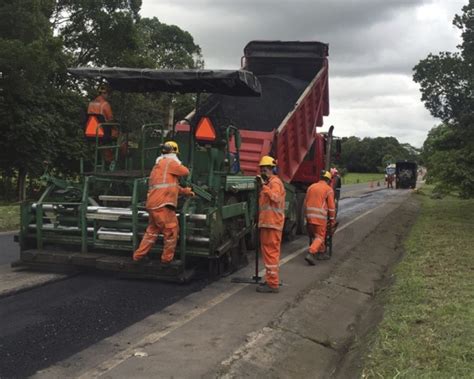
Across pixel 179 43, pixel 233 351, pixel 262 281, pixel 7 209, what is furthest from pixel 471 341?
pixel 179 43

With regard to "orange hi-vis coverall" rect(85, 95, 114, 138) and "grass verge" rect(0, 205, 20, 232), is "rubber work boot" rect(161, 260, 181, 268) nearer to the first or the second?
"orange hi-vis coverall" rect(85, 95, 114, 138)

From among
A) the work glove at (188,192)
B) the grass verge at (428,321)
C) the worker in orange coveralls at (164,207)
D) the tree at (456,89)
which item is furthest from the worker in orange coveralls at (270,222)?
the tree at (456,89)

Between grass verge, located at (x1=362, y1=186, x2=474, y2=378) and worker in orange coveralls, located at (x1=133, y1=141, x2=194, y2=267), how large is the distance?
8.04 feet

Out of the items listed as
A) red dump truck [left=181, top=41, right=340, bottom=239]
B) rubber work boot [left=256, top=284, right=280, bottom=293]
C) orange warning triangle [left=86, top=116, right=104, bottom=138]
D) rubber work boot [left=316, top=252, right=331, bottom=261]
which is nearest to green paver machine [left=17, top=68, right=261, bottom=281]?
orange warning triangle [left=86, top=116, right=104, bottom=138]

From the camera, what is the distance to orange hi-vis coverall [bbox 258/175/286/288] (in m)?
6.45

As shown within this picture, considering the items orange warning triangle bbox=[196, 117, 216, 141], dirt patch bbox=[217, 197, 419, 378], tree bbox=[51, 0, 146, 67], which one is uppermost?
tree bbox=[51, 0, 146, 67]

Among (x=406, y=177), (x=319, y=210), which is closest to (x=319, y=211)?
(x=319, y=210)

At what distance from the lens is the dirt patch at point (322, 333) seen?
424 cm

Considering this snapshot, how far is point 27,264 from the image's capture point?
22.1ft

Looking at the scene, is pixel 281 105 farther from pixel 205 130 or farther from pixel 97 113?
pixel 97 113

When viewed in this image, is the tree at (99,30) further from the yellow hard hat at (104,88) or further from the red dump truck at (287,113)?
the yellow hard hat at (104,88)

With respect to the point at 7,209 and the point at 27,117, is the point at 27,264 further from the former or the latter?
the point at 27,117

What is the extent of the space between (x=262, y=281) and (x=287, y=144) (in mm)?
3793

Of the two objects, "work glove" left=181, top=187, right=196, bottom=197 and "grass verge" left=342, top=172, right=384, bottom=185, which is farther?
"grass verge" left=342, top=172, right=384, bottom=185
